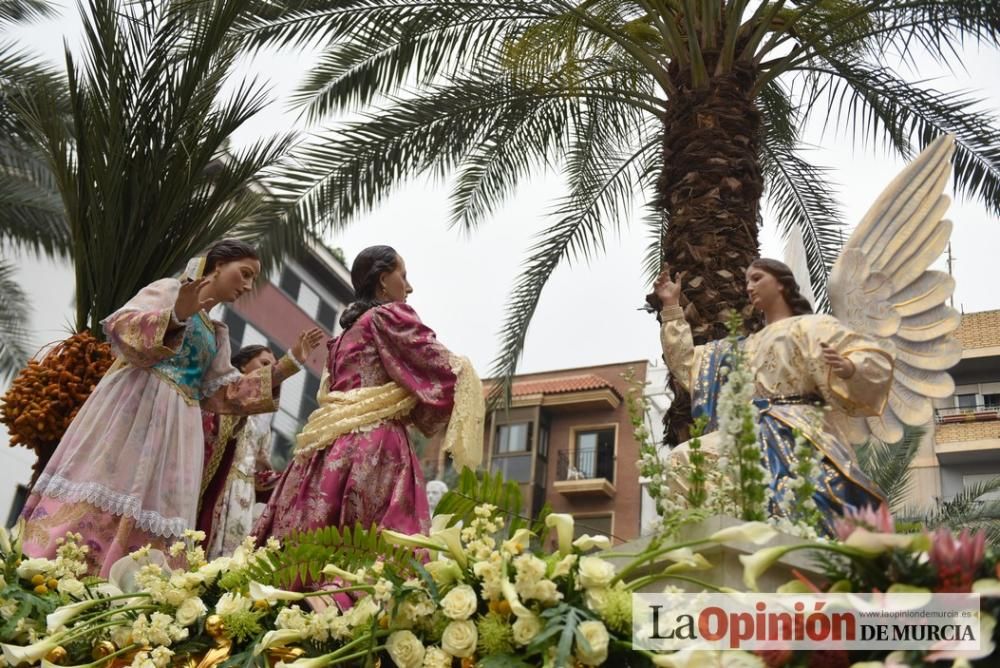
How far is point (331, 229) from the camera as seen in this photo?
9828 mm

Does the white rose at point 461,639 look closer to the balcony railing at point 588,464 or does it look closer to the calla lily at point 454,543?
the calla lily at point 454,543

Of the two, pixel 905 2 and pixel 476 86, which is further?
pixel 476 86

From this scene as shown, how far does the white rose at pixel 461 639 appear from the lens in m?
2.71

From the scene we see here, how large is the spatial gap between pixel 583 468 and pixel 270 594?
2847cm

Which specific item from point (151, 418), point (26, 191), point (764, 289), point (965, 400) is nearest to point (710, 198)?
point (764, 289)

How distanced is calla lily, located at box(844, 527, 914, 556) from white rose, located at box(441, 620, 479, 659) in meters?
0.85

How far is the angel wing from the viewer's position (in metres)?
5.42

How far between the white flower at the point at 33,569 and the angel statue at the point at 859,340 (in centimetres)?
271

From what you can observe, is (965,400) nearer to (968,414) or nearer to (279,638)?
(968,414)

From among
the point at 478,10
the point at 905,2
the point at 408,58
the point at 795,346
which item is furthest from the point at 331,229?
the point at 795,346

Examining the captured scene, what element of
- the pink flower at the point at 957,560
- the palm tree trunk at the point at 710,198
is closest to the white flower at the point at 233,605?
the pink flower at the point at 957,560

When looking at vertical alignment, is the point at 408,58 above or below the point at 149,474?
above

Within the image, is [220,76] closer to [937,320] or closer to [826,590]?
[937,320]

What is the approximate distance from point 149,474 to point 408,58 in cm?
520
